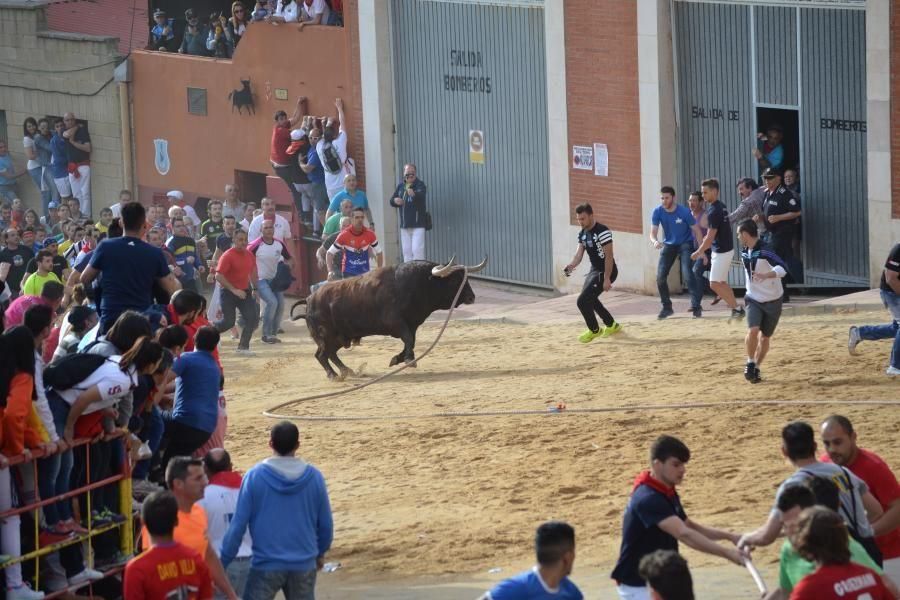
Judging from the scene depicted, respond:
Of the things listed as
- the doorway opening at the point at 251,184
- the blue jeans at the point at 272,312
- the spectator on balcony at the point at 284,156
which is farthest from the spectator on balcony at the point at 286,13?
the blue jeans at the point at 272,312

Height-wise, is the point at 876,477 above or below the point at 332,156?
below

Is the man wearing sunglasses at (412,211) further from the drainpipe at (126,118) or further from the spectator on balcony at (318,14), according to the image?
the drainpipe at (126,118)

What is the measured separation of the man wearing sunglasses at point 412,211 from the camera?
86.6 feet

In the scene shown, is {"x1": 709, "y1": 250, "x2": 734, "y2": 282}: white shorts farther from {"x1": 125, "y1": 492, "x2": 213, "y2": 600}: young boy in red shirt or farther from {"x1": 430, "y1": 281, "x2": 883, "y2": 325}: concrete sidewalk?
{"x1": 125, "y1": 492, "x2": 213, "y2": 600}: young boy in red shirt

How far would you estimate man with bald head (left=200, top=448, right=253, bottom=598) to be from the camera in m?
9.42

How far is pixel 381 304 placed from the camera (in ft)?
65.0

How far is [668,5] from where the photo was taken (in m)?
23.2

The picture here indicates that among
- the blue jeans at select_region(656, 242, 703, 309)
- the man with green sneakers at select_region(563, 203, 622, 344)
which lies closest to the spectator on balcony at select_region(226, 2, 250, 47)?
the blue jeans at select_region(656, 242, 703, 309)

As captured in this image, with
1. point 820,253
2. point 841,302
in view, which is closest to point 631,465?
point 841,302

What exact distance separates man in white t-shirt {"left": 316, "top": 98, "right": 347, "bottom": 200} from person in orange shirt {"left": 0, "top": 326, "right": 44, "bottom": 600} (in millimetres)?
18303

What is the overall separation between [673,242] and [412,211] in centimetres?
653

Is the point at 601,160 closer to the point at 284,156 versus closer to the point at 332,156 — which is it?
the point at 332,156

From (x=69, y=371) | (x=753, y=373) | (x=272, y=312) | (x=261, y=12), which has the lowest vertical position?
(x=753, y=373)

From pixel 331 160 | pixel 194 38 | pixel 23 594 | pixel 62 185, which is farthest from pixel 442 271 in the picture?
pixel 62 185
